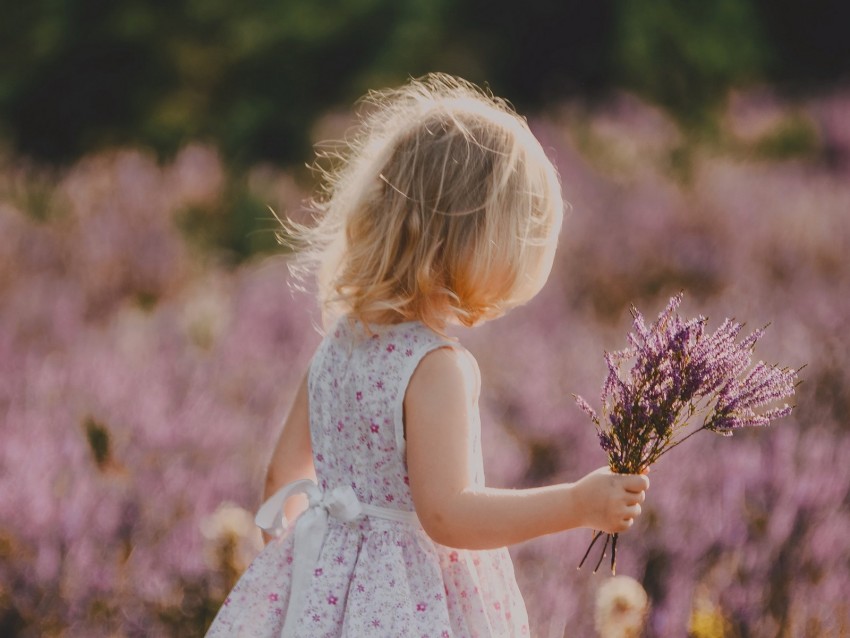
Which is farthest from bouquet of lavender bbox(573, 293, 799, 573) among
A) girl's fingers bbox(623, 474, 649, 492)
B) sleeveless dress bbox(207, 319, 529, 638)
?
sleeveless dress bbox(207, 319, 529, 638)

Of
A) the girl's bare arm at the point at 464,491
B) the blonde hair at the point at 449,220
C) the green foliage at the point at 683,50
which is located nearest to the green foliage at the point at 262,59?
the green foliage at the point at 683,50

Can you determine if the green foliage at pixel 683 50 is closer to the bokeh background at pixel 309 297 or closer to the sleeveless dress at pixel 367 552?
the bokeh background at pixel 309 297

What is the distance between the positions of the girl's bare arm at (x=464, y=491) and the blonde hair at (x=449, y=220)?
99 millimetres

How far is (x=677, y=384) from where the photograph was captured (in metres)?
1.37

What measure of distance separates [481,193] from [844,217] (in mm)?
3685

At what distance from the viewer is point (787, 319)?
11.3 ft

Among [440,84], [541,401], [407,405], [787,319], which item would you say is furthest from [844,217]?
[407,405]

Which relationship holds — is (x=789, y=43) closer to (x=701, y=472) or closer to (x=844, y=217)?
(x=844, y=217)

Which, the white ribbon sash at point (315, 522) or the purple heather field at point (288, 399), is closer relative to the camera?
the white ribbon sash at point (315, 522)

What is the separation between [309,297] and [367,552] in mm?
2448

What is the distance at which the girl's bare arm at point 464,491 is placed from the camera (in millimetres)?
1382

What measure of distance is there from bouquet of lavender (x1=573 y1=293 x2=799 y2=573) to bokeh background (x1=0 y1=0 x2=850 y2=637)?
0.34 m

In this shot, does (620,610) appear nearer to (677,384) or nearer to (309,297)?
(677,384)

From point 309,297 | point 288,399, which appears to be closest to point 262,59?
point 309,297
